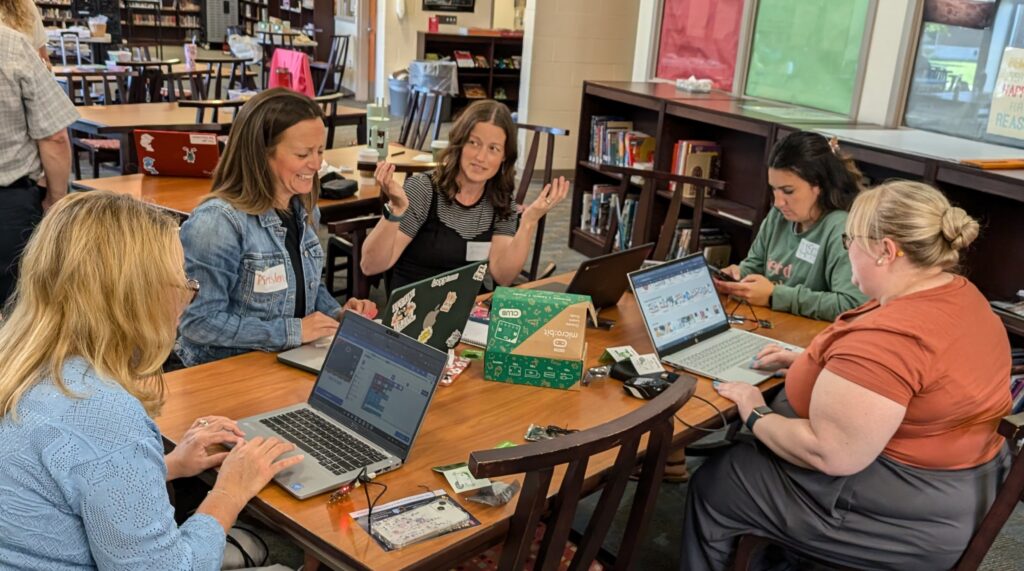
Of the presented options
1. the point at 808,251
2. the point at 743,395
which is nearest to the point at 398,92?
the point at 808,251

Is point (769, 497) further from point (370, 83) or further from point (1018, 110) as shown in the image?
point (370, 83)

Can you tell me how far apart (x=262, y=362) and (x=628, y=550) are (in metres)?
0.96

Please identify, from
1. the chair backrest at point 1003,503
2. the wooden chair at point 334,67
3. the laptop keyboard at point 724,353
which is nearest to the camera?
the chair backrest at point 1003,503

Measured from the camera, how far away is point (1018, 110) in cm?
366

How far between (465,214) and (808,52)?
270 cm

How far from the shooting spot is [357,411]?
5.79ft

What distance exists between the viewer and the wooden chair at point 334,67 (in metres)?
11.6

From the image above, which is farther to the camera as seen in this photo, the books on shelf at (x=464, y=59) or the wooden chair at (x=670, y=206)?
the books on shelf at (x=464, y=59)

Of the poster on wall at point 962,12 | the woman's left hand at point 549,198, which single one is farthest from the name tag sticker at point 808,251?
the poster on wall at point 962,12

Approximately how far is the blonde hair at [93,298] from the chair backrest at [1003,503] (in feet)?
5.14

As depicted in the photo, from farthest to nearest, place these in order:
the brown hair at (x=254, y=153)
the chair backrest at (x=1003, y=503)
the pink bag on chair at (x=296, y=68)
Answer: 1. the pink bag on chair at (x=296, y=68)
2. the brown hair at (x=254, y=153)
3. the chair backrest at (x=1003, y=503)

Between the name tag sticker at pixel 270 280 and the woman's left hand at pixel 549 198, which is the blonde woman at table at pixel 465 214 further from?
the name tag sticker at pixel 270 280

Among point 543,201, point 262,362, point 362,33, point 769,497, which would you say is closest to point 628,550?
point 769,497

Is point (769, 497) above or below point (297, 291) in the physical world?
below
